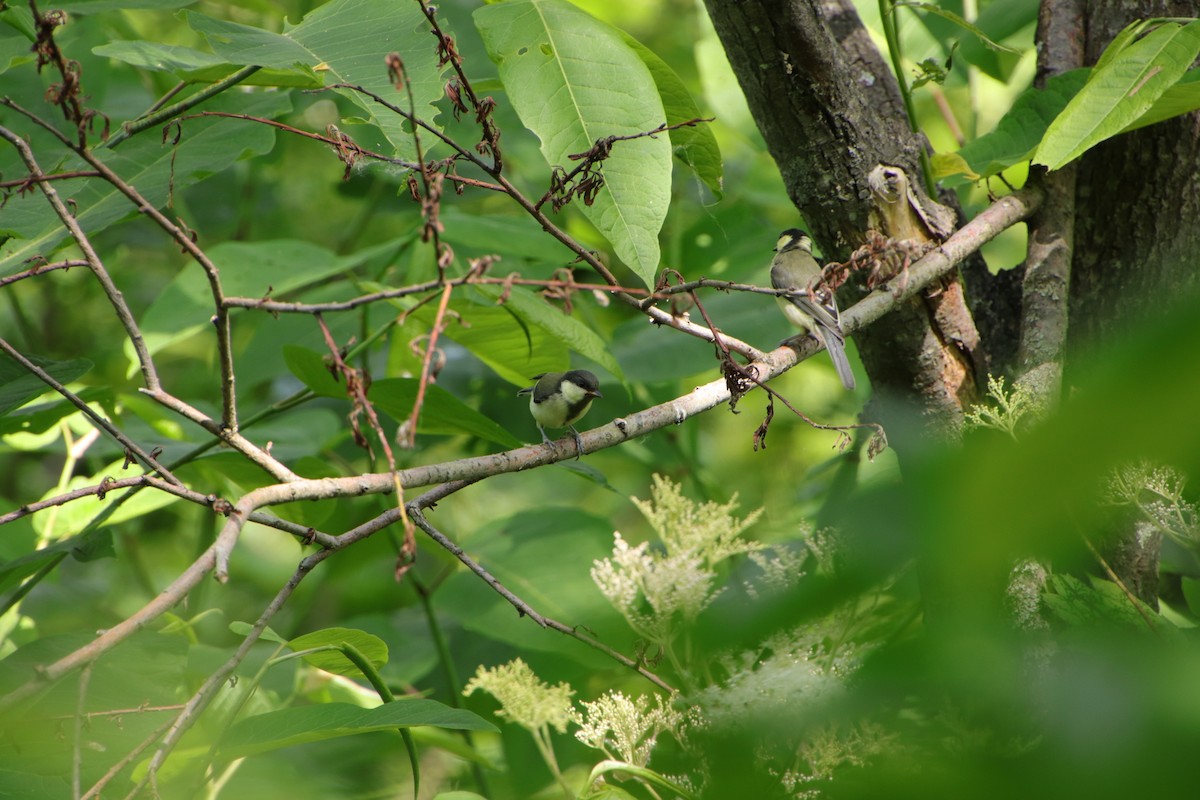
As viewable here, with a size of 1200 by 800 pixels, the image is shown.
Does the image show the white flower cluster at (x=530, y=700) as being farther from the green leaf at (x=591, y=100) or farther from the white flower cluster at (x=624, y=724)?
the green leaf at (x=591, y=100)

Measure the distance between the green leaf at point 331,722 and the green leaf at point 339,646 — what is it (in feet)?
0.33

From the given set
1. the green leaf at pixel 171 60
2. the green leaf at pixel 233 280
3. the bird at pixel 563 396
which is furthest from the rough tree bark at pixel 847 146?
the green leaf at pixel 233 280

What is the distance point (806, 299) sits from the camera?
5.83 ft

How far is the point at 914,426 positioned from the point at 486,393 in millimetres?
3056

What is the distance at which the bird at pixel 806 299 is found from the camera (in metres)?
1.84

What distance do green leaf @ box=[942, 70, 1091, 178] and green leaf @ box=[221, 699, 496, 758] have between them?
158 centimetres

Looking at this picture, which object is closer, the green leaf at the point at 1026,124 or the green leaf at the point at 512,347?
the green leaf at the point at 1026,124

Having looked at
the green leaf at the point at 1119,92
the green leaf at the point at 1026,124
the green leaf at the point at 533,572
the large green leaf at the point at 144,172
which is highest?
the large green leaf at the point at 144,172

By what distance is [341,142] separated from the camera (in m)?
1.45

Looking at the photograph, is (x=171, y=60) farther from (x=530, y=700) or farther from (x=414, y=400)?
(x=530, y=700)

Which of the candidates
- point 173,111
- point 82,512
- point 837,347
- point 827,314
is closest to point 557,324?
point 827,314

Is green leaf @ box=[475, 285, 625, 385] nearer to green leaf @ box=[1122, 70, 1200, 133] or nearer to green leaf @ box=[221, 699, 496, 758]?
green leaf @ box=[221, 699, 496, 758]

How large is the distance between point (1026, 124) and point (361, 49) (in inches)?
58.6

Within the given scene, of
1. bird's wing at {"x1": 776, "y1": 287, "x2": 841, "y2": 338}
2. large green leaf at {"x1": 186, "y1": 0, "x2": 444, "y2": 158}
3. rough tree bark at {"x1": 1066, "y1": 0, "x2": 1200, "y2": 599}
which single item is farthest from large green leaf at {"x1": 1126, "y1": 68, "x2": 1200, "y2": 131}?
large green leaf at {"x1": 186, "y1": 0, "x2": 444, "y2": 158}
